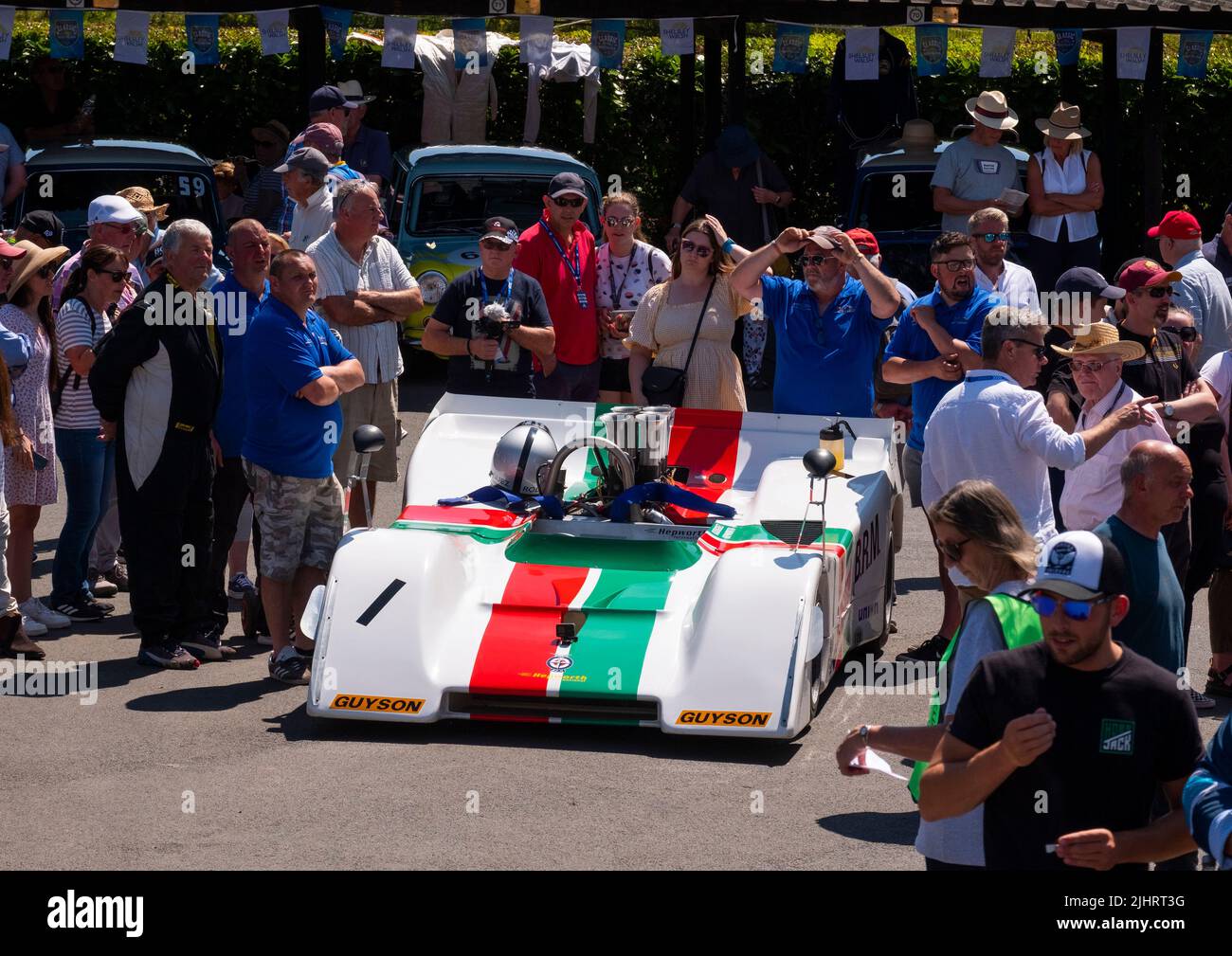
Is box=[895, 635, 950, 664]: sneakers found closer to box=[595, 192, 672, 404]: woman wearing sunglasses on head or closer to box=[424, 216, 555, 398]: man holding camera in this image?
box=[424, 216, 555, 398]: man holding camera

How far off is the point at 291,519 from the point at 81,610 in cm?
171

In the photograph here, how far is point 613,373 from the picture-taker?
11555 mm

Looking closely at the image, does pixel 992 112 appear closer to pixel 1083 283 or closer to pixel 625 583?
pixel 1083 283

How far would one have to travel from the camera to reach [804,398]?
971 centimetres


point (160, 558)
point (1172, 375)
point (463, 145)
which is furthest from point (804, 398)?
point (463, 145)

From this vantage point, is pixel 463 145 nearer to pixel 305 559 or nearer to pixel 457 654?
pixel 305 559

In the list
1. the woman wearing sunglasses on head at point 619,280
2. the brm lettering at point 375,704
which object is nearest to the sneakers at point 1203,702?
the brm lettering at point 375,704

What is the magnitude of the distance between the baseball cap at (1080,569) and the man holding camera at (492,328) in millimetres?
6115

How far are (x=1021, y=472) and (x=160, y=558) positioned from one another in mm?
4028

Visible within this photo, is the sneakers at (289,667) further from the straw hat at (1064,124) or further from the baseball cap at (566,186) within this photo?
the straw hat at (1064,124)

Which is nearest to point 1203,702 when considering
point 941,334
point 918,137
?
point 941,334

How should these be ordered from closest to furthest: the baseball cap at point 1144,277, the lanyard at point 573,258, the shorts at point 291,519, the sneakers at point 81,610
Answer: the baseball cap at point 1144,277 → the shorts at point 291,519 → the sneakers at point 81,610 → the lanyard at point 573,258

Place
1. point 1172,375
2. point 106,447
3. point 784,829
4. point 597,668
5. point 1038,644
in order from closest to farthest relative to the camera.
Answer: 1. point 1038,644
2. point 784,829
3. point 597,668
4. point 1172,375
5. point 106,447

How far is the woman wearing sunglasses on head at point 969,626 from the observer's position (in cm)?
471
